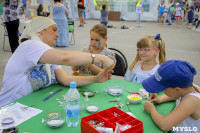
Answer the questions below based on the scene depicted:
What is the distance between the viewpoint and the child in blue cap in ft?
4.70

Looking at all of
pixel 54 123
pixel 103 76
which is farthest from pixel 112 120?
pixel 103 76

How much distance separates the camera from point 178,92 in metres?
1.55

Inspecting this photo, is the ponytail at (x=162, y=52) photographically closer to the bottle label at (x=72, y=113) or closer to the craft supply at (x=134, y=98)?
the craft supply at (x=134, y=98)

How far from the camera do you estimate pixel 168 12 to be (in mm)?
16109

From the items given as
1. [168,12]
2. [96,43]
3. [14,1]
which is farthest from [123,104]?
[168,12]

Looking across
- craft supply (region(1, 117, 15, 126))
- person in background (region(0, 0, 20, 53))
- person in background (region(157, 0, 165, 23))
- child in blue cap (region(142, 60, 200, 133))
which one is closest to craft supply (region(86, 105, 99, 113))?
child in blue cap (region(142, 60, 200, 133))

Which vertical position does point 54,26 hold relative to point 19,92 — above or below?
above

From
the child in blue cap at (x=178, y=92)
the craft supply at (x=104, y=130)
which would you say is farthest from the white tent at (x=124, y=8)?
the craft supply at (x=104, y=130)

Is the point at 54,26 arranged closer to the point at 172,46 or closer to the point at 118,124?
the point at 118,124

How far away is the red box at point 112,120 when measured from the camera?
1.22 metres

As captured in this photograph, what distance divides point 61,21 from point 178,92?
6.73m

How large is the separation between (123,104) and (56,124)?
676 mm

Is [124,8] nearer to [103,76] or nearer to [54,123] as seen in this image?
[103,76]

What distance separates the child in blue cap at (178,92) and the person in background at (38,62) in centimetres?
53
